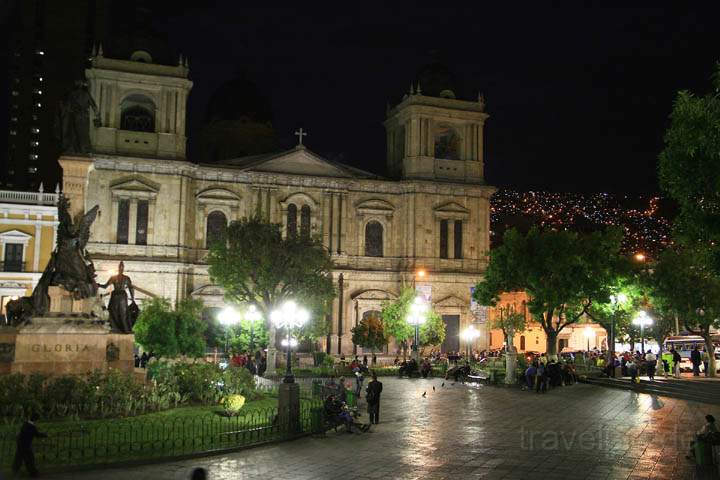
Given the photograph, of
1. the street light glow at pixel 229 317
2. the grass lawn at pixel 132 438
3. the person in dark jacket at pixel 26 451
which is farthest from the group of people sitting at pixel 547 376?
the person in dark jacket at pixel 26 451

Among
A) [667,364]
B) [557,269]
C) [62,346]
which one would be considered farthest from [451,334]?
[62,346]

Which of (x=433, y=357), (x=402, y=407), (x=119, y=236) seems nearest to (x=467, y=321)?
(x=433, y=357)

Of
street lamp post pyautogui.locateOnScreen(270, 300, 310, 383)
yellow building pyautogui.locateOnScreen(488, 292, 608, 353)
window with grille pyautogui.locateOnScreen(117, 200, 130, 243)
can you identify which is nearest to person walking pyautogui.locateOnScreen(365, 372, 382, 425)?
street lamp post pyautogui.locateOnScreen(270, 300, 310, 383)

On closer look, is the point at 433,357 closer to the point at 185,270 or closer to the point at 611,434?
the point at 185,270

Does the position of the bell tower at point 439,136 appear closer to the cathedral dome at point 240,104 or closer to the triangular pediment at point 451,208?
the triangular pediment at point 451,208

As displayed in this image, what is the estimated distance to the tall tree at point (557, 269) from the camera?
3769 centimetres

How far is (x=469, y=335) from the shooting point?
47.7 meters

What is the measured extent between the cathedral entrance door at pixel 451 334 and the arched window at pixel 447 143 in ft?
35.6

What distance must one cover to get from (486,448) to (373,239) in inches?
1455

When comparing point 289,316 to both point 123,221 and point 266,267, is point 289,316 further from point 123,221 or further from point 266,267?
point 123,221

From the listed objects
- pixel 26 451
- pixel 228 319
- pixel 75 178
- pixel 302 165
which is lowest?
pixel 26 451

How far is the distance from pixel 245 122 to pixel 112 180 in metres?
17.7

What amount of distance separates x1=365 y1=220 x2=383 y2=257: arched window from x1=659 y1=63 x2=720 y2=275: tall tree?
37632mm

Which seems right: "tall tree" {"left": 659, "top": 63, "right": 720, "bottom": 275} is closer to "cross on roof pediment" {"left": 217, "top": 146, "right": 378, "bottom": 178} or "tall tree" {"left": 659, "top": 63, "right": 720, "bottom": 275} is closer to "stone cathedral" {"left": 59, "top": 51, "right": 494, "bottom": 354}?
"stone cathedral" {"left": 59, "top": 51, "right": 494, "bottom": 354}
